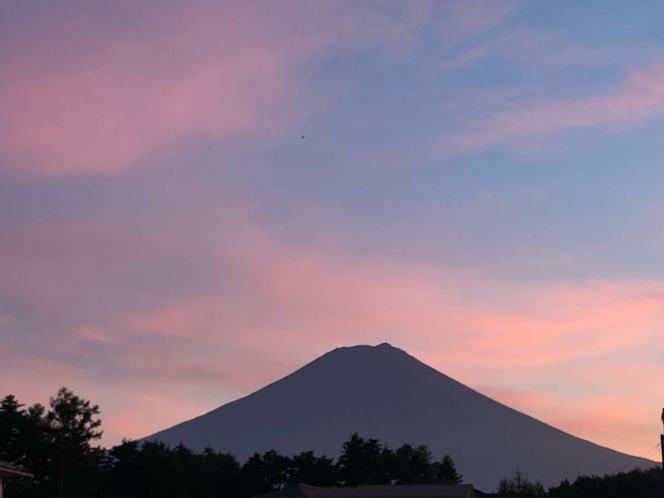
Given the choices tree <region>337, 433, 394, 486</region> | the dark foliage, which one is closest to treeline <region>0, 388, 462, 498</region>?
tree <region>337, 433, 394, 486</region>

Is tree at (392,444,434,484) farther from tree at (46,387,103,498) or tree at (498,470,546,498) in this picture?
tree at (46,387,103,498)

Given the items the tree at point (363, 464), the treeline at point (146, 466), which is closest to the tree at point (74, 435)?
the treeline at point (146, 466)

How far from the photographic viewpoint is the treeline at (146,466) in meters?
72.8

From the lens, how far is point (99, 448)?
265 ft

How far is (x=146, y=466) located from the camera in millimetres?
83500

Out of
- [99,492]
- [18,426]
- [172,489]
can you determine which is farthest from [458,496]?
[18,426]

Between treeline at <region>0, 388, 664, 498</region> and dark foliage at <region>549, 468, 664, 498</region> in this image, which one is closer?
treeline at <region>0, 388, 664, 498</region>

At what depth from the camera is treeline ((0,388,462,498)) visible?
72812mm

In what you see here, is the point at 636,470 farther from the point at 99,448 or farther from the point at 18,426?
the point at 18,426

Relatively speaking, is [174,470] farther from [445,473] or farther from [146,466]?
[445,473]

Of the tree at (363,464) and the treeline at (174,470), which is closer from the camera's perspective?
the treeline at (174,470)

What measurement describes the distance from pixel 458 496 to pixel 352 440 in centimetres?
3354

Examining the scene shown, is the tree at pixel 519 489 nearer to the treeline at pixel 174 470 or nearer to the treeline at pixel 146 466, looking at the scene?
the treeline at pixel 174 470

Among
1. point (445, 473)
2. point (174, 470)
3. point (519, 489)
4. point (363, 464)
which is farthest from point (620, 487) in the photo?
→ point (174, 470)
